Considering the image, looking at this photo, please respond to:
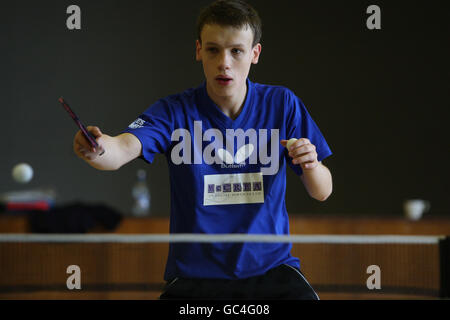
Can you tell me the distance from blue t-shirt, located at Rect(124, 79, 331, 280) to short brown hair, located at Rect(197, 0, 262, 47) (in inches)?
8.2

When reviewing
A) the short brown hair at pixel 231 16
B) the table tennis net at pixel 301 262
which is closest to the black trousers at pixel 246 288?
the short brown hair at pixel 231 16

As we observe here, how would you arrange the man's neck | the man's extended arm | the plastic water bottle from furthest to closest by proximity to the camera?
the plastic water bottle
the man's neck
the man's extended arm

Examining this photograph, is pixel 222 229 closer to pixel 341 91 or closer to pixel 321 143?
pixel 321 143

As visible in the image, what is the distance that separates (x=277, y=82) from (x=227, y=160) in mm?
3272

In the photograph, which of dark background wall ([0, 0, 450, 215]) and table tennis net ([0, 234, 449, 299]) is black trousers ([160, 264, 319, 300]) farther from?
dark background wall ([0, 0, 450, 215])

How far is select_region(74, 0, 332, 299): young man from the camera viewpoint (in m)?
1.49

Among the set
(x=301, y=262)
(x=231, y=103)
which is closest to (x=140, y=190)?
(x=301, y=262)

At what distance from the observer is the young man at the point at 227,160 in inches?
58.6

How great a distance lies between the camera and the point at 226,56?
1.54m

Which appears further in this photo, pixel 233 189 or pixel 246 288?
pixel 233 189

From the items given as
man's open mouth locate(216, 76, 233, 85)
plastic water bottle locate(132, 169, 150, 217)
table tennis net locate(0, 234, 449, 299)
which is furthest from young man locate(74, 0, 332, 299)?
plastic water bottle locate(132, 169, 150, 217)

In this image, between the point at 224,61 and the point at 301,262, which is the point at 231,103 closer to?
the point at 224,61
